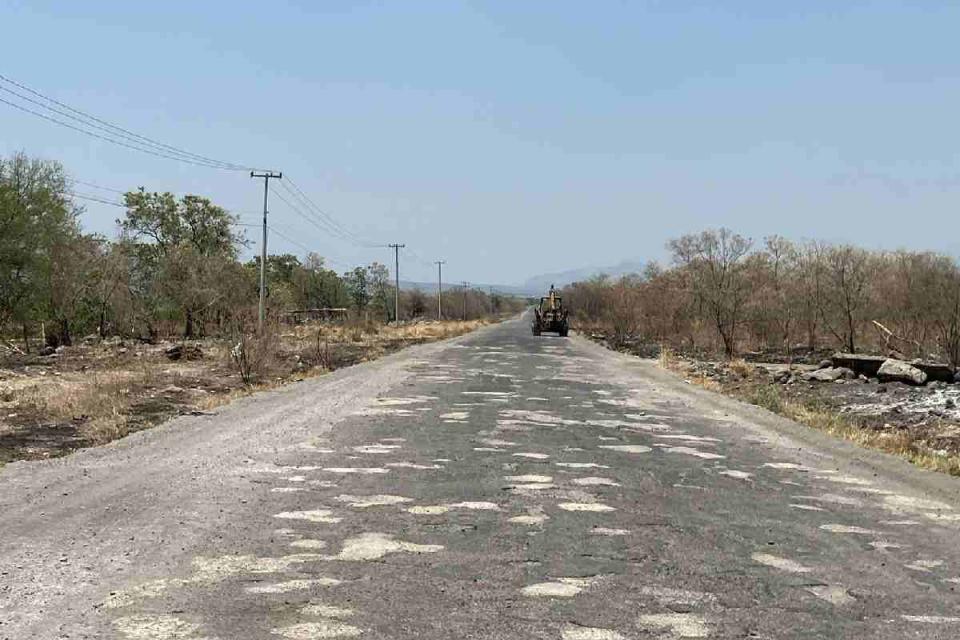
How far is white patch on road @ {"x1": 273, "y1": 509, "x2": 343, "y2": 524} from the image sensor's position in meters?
6.72

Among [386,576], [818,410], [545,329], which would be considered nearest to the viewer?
[386,576]

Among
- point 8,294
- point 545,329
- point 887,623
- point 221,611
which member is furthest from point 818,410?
point 545,329

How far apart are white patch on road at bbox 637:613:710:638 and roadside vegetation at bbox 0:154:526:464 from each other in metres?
8.50

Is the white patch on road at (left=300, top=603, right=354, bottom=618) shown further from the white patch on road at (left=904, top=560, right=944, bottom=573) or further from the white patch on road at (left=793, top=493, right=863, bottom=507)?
the white patch on road at (left=793, top=493, right=863, bottom=507)

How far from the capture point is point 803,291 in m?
40.0

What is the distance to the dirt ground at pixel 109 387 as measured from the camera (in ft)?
39.7

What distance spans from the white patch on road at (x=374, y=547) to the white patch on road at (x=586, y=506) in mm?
1648

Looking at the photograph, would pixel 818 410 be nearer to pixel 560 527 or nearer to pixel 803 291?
pixel 560 527

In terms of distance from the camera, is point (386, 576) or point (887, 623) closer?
point (887, 623)

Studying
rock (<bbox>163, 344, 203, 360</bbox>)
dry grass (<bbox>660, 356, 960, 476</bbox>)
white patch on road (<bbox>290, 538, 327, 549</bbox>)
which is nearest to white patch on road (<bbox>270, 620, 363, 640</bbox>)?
white patch on road (<bbox>290, 538, 327, 549</bbox>)

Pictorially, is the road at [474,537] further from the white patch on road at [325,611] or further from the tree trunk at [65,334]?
the tree trunk at [65,334]

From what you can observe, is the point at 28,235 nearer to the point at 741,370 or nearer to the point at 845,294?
the point at 741,370

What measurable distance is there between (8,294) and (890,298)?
1490 inches

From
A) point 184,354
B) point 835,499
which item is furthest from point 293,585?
point 184,354
